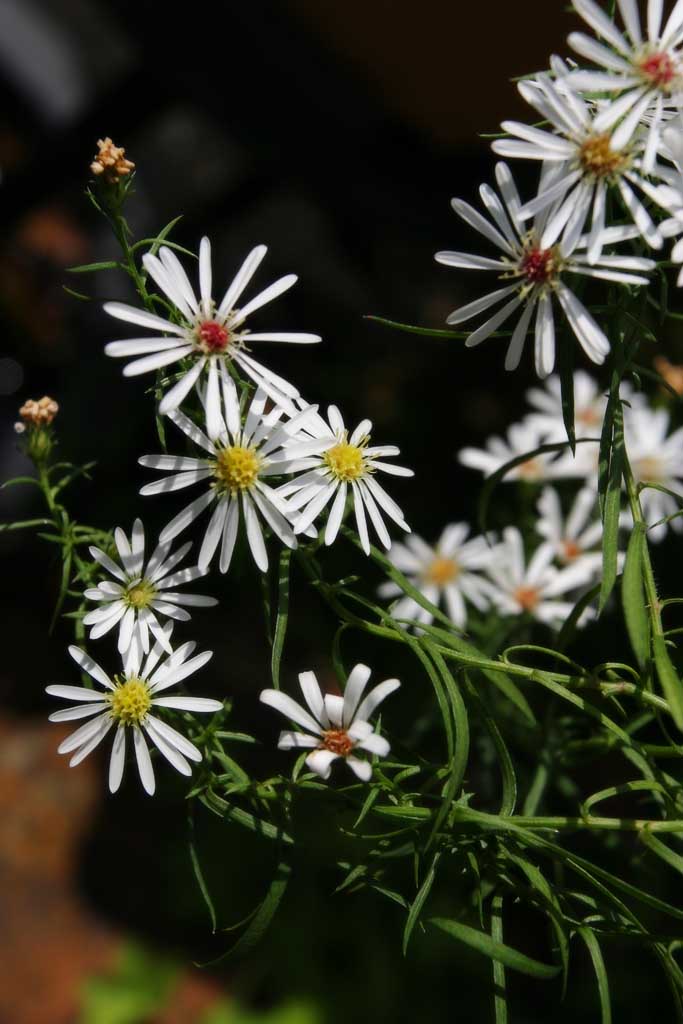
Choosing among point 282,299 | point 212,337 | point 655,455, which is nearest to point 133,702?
point 212,337

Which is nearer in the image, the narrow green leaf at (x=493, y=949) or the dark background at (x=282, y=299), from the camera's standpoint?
the narrow green leaf at (x=493, y=949)

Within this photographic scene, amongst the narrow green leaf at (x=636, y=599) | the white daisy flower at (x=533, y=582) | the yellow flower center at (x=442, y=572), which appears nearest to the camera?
the narrow green leaf at (x=636, y=599)

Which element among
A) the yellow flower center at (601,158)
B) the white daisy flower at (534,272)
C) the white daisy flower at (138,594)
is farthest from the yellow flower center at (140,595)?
the yellow flower center at (601,158)

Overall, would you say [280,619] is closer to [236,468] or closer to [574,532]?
[236,468]

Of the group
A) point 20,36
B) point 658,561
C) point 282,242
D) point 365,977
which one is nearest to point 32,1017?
point 365,977

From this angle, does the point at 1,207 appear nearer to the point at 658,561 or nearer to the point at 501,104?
the point at 501,104

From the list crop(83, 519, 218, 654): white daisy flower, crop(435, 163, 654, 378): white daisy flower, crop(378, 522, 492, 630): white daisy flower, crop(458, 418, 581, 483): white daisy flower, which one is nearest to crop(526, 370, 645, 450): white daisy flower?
crop(458, 418, 581, 483): white daisy flower

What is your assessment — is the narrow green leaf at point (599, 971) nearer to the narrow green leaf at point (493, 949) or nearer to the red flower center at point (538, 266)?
the narrow green leaf at point (493, 949)

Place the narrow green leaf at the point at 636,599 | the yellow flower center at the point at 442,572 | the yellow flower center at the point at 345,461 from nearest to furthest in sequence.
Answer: the narrow green leaf at the point at 636,599 → the yellow flower center at the point at 345,461 → the yellow flower center at the point at 442,572

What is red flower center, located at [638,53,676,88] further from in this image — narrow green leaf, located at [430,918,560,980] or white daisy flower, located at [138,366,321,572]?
narrow green leaf, located at [430,918,560,980]
